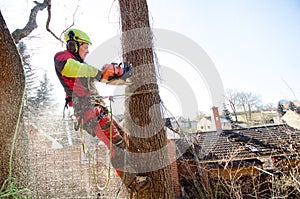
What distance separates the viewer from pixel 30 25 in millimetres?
5633

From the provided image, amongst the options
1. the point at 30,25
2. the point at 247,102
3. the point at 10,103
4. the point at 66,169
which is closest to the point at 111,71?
the point at 10,103

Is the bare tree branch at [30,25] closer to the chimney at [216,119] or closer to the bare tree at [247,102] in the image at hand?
the chimney at [216,119]

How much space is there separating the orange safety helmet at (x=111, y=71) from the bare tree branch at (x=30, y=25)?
14.7 ft

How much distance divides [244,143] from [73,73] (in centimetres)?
1110

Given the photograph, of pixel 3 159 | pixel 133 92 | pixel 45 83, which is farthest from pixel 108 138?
pixel 45 83

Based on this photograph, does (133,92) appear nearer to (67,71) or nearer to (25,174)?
(67,71)

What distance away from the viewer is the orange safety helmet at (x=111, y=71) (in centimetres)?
192

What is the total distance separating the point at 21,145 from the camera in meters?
3.07

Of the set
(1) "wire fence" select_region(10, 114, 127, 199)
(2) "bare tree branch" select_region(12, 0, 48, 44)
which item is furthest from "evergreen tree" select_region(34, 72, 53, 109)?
(2) "bare tree branch" select_region(12, 0, 48, 44)

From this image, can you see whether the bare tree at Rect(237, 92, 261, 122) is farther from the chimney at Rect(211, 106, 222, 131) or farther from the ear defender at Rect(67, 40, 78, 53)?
the ear defender at Rect(67, 40, 78, 53)

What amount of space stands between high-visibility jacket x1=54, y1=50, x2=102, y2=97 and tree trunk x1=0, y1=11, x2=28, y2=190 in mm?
1116

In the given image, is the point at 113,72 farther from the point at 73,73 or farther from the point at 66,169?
the point at 66,169

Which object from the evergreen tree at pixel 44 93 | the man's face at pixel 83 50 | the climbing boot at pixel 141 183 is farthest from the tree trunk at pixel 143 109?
the evergreen tree at pixel 44 93

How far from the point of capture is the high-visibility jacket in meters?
1.95
